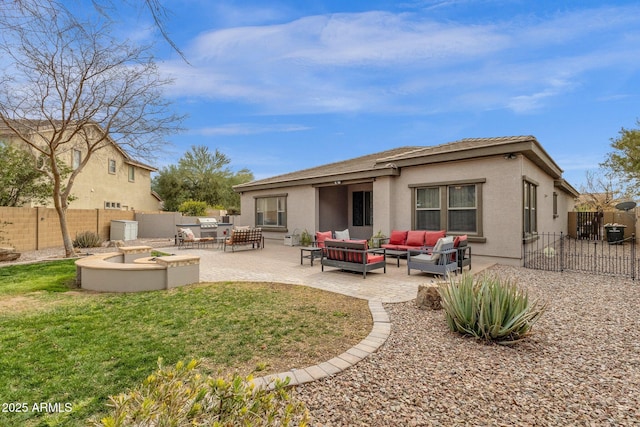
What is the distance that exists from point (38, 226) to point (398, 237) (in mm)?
15588

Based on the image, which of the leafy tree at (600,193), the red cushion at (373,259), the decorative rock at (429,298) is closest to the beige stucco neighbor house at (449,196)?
the red cushion at (373,259)

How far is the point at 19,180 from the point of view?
49.4 ft

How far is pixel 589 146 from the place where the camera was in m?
23.6

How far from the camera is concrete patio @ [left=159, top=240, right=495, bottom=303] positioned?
650 centimetres

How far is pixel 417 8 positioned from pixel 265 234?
12960 mm

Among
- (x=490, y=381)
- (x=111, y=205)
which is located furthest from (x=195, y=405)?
(x=111, y=205)

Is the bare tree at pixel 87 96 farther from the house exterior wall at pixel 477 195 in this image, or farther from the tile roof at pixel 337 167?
the house exterior wall at pixel 477 195

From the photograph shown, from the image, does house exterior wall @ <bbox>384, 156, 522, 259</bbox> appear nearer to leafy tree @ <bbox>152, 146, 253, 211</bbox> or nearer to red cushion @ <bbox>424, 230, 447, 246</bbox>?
red cushion @ <bbox>424, 230, 447, 246</bbox>

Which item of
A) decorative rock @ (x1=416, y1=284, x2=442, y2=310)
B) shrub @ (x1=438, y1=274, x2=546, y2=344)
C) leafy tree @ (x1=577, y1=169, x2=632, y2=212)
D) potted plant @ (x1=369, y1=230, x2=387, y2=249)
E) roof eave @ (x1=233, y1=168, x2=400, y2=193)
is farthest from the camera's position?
leafy tree @ (x1=577, y1=169, x2=632, y2=212)

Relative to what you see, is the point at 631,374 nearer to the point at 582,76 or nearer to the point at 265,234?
the point at 582,76

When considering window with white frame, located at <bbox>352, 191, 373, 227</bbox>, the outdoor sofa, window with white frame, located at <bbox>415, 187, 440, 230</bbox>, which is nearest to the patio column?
window with white frame, located at <bbox>415, 187, 440, 230</bbox>

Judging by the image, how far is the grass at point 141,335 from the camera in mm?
2816

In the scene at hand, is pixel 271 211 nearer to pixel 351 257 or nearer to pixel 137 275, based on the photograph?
pixel 351 257

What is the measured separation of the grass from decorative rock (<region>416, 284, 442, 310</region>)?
3.24 ft
